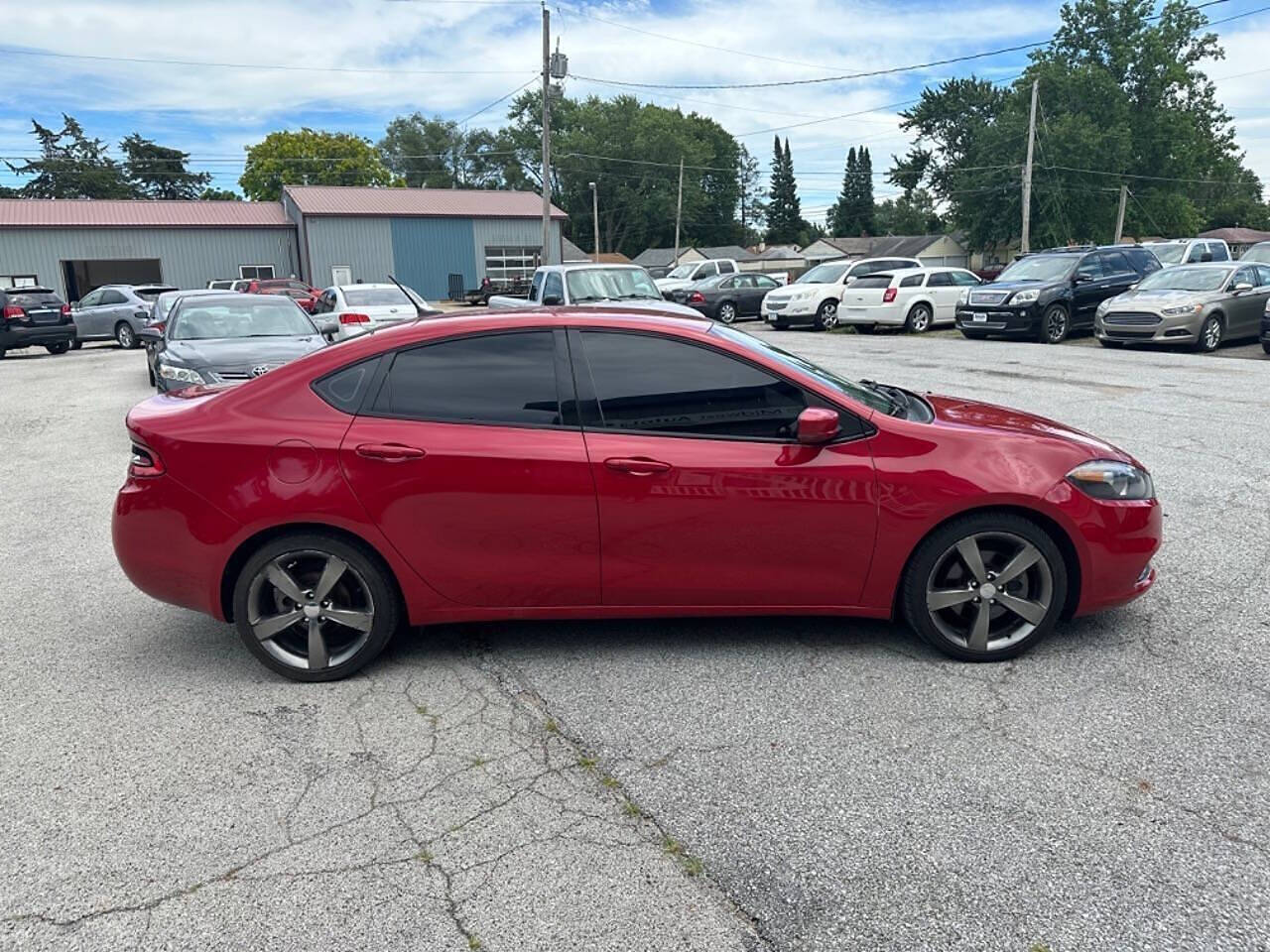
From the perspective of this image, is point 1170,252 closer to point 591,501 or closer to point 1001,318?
point 1001,318

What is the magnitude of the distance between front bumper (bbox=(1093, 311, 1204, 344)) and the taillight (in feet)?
55.7

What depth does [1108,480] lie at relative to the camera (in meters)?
4.11

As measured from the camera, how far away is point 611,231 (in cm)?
9538

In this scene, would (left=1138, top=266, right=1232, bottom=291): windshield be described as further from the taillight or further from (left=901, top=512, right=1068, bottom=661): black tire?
the taillight

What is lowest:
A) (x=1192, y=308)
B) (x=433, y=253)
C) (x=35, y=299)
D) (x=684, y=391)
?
(x=1192, y=308)

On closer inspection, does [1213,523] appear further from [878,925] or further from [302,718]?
[302,718]

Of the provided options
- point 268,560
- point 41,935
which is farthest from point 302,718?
point 41,935

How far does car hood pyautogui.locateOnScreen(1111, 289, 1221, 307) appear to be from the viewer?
54.3 ft

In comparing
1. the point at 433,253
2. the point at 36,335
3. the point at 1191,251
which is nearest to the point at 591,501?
the point at 36,335

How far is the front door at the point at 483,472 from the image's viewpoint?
3945 mm

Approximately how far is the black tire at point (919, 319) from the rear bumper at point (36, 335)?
19.6m

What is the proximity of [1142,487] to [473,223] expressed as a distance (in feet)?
150

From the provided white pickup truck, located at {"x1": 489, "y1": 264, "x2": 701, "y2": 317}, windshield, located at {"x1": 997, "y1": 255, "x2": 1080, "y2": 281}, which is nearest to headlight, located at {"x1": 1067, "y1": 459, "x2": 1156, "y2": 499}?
white pickup truck, located at {"x1": 489, "y1": 264, "x2": 701, "y2": 317}

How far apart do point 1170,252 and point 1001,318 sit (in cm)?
837
